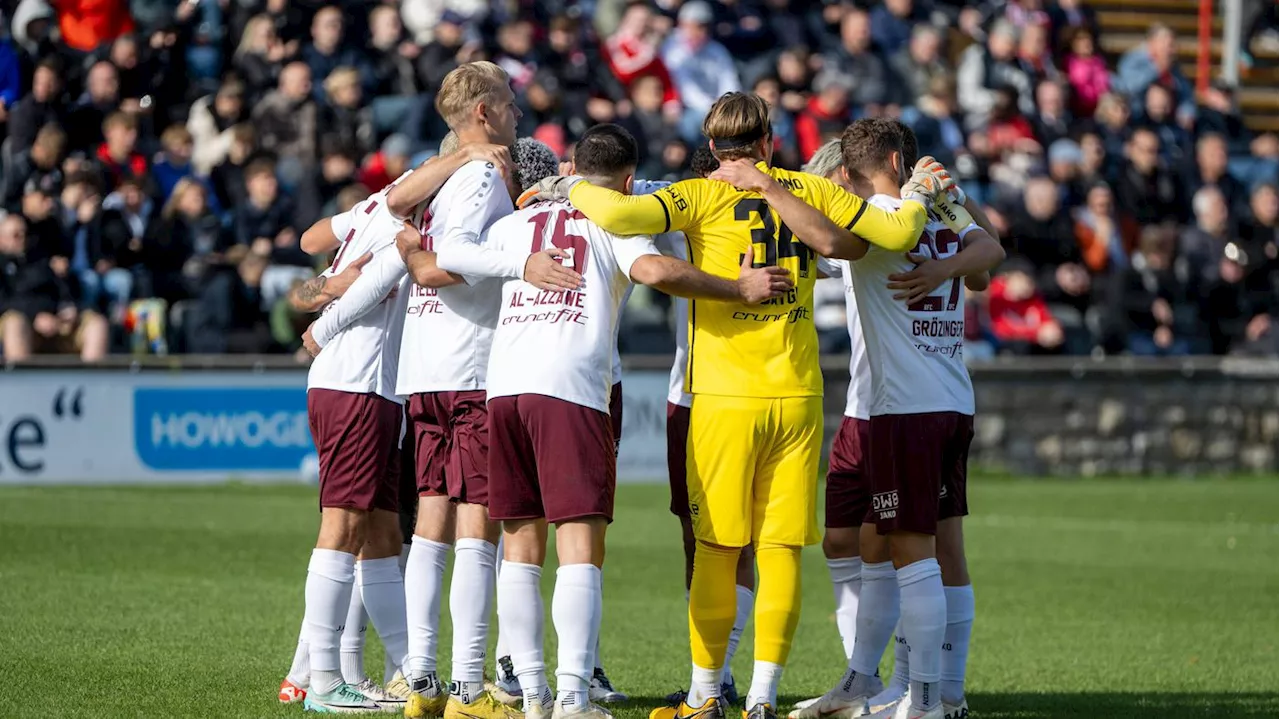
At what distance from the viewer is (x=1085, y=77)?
25547 millimetres

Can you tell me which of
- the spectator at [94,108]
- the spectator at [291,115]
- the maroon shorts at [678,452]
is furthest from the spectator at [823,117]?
the maroon shorts at [678,452]

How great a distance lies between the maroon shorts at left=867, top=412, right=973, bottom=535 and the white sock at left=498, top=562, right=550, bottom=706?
1.40m

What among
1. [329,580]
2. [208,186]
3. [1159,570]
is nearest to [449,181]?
[329,580]

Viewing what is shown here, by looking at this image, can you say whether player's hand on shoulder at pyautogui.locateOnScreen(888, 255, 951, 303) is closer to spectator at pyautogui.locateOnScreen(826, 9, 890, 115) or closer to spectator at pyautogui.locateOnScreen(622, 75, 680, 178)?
spectator at pyautogui.locateOnScreen(622, 75, 680, 178)

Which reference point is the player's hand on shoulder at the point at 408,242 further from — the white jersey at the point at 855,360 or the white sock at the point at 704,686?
the white sock at the point at 704,686

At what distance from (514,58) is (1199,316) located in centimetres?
917

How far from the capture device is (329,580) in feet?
23.1

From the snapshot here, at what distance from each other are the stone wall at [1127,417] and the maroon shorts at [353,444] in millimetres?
13121

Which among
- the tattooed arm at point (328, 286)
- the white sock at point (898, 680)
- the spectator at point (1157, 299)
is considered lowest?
the white sock at point (898, 680)

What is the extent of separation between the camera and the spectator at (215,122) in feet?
61.1

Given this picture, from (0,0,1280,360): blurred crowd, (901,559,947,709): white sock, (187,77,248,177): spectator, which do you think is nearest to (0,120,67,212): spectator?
(0,0,1280,360): blurred crowd

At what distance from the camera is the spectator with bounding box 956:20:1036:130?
2458 centimetres

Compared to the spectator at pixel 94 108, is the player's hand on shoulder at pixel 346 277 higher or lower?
lower

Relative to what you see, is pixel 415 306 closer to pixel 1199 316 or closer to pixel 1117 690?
pixel 1117 690
